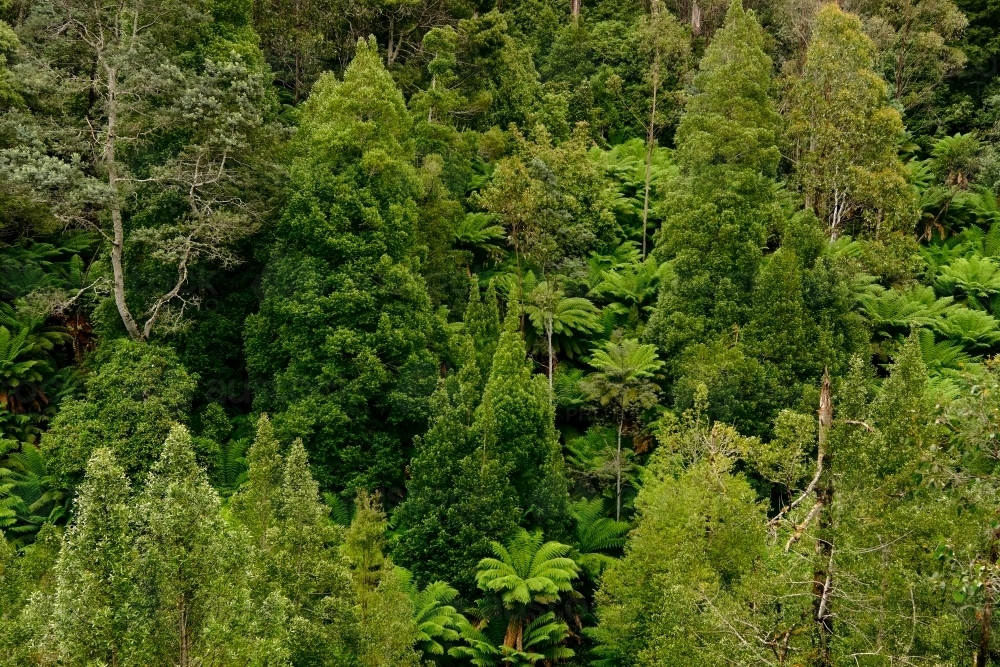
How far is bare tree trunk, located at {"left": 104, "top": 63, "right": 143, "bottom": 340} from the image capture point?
2223 centimetres

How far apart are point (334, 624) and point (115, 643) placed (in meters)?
4.20

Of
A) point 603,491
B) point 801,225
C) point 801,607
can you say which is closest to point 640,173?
point 801,225

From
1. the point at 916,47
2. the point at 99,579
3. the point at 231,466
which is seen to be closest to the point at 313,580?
the point at 99,579

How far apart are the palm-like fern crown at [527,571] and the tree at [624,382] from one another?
366 cm

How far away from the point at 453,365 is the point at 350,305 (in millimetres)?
3664

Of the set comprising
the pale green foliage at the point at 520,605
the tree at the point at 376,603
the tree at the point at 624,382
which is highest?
the tree at the point at 624,382

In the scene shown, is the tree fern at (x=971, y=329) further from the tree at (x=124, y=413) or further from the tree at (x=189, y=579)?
the tree at (x=189, y=579)

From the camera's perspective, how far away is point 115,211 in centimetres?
2253

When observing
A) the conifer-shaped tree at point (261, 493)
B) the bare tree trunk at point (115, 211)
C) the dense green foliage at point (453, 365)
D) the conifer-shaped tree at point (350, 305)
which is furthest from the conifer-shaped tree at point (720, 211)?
the bare tree trunk at point (115, 211)

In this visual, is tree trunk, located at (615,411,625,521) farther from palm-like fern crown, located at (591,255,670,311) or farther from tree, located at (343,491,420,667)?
tree, located at (343,491,420,667)

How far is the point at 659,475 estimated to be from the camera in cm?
1906

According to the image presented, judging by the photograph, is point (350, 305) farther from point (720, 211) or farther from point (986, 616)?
point (986, 616)

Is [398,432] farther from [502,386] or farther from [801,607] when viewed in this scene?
[801,607]

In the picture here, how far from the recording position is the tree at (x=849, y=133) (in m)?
28.4
